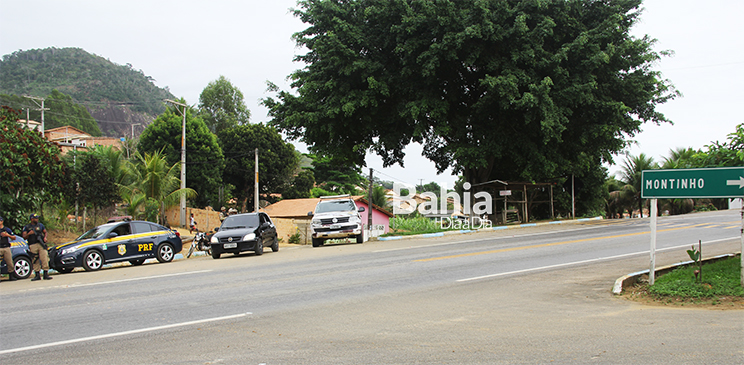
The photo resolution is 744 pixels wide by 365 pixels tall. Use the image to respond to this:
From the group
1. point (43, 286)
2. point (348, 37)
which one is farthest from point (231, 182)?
point (43, 286)

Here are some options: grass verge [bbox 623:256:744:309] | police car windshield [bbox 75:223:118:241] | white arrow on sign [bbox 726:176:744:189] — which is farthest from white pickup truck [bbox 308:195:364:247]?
white arrow on sign [bbox 726:176:744:189]

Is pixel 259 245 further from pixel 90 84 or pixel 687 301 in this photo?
pixel 90 84

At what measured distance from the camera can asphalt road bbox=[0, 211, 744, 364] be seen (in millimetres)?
5980

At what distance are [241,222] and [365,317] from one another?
40.5 feet

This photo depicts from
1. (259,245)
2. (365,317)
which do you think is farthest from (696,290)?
(259,245)

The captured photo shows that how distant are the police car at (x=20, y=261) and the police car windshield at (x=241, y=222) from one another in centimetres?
620

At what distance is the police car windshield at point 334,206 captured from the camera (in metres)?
22.1

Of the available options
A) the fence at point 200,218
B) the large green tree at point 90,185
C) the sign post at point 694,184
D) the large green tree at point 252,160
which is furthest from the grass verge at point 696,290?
the large green tree at point 252,160

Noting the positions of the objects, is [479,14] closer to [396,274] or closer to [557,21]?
[557,21]

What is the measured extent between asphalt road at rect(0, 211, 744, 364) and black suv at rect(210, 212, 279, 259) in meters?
3.49

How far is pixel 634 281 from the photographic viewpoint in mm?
10711

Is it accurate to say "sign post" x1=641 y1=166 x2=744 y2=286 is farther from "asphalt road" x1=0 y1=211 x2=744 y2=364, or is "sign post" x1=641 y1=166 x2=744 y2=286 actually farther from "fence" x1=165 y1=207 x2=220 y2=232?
"fence" x1=165 y1=207 x2=220 y2=232

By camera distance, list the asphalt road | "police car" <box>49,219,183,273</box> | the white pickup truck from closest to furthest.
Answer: the asphalt road, "police car" <box>49,219,183,273</box>, the white pickup truck

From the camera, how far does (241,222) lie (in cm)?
1931
